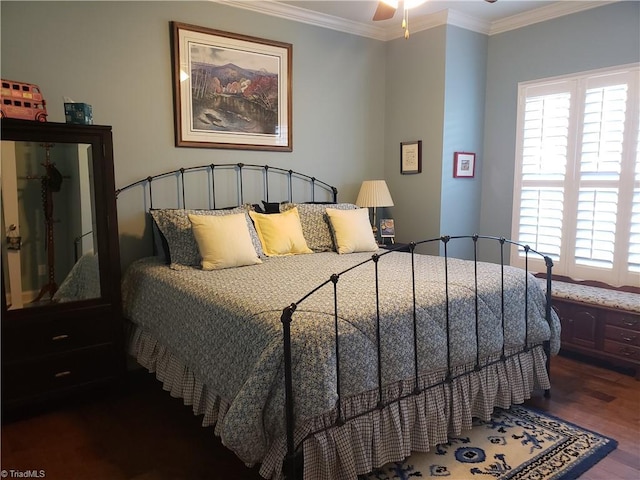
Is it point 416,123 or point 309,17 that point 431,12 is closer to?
point 416,123

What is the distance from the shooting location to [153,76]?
3277 millimetres

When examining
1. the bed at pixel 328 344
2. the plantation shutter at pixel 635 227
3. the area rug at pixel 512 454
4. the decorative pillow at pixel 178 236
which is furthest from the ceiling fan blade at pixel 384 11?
the area rug at pixel 512 454

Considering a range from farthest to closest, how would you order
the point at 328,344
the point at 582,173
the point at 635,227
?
the point at 582,173 < the point at 635,227 < the point at 328,344

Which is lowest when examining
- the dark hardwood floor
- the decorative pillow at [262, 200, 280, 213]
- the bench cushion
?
the dark hardwood floor

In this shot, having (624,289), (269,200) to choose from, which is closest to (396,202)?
(269,200)

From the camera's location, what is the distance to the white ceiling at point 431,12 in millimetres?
3695

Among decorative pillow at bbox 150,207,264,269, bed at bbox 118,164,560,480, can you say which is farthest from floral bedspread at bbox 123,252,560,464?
decorative pillow at bbox 150,207,264,269

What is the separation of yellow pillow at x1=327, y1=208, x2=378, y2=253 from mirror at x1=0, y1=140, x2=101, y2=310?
1630mm

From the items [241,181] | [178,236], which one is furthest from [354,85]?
[178,236]

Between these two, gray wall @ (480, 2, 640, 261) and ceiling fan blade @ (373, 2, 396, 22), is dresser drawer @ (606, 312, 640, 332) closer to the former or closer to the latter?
gray wall @ (480, 2, 640, 261)

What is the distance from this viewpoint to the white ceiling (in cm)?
370

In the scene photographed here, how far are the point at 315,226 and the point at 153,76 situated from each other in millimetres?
1550

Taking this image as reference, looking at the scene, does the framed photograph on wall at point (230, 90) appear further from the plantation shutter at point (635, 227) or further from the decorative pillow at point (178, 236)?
the plantation shutter at point (635, 227)

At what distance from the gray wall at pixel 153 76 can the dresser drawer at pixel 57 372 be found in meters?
0.73
